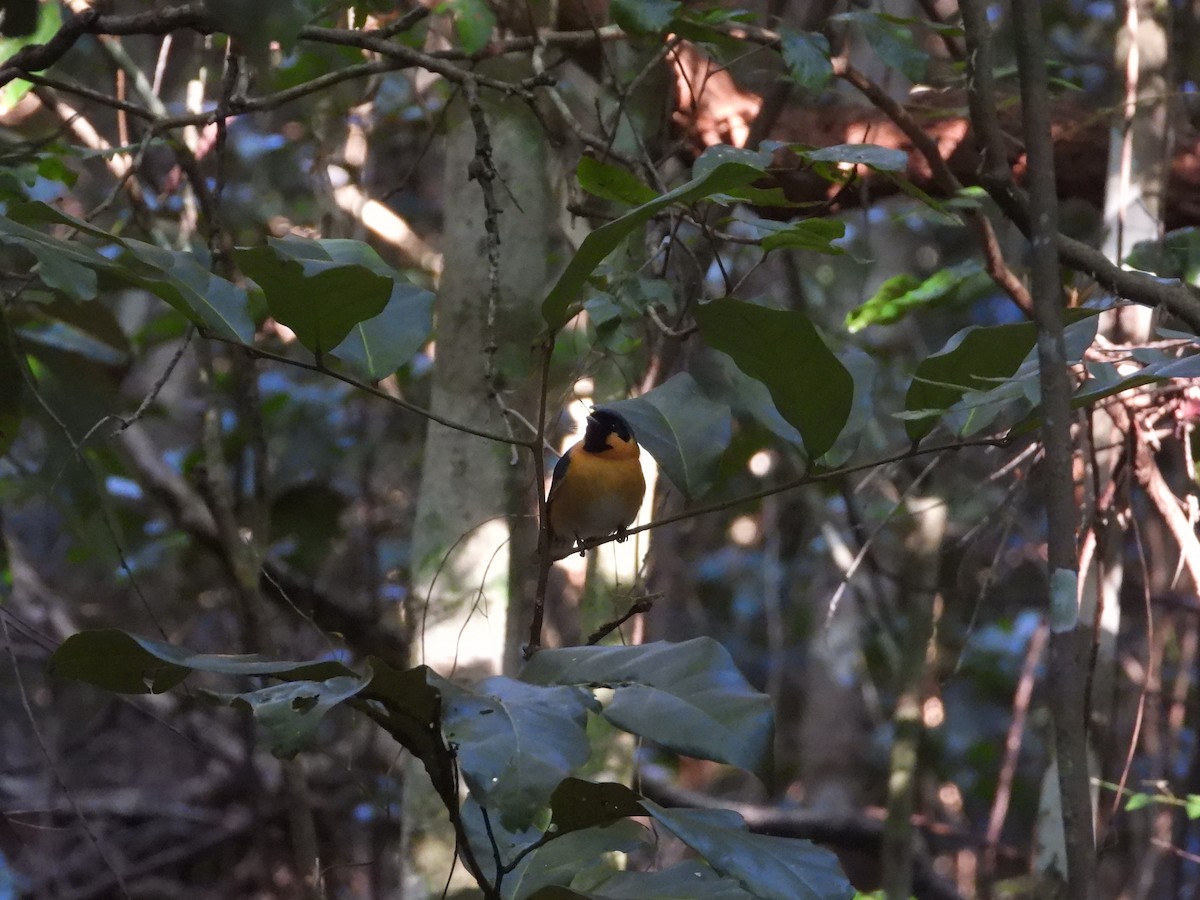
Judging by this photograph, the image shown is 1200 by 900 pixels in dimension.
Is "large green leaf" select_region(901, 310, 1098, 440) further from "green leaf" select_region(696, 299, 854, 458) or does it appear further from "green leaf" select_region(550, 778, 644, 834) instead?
"green leaf" select_region(550, 778, 644, 834)

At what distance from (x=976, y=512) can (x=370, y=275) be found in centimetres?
467

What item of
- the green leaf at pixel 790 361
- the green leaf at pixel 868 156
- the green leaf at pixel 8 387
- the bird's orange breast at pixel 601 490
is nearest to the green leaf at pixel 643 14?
the green leaf at pixel 868 156

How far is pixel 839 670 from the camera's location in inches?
225

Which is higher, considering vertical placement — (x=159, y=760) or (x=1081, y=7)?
(x=1081, y=7)

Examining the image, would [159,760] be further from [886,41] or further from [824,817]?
[886,41]

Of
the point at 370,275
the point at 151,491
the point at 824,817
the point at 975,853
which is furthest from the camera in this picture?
the point at 975,853

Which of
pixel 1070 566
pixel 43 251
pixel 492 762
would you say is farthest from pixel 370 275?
pixel 1070 566

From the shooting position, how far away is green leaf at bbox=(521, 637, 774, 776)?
1.01 m

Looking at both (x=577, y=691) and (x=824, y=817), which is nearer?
(x=577, y=691)

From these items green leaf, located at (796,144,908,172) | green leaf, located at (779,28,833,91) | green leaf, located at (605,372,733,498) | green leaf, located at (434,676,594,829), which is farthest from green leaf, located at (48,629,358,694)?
green leaf, located at (779,28,833,91)

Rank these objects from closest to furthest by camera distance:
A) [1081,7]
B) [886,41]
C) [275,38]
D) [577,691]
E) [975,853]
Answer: [275,38], [577,691], [886,41], [975,853], [1081,7]

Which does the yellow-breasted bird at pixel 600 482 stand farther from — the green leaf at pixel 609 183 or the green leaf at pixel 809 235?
the green leaf at pixel 809 235

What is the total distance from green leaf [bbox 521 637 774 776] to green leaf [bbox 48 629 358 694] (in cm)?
21

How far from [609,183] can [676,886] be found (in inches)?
31.5
